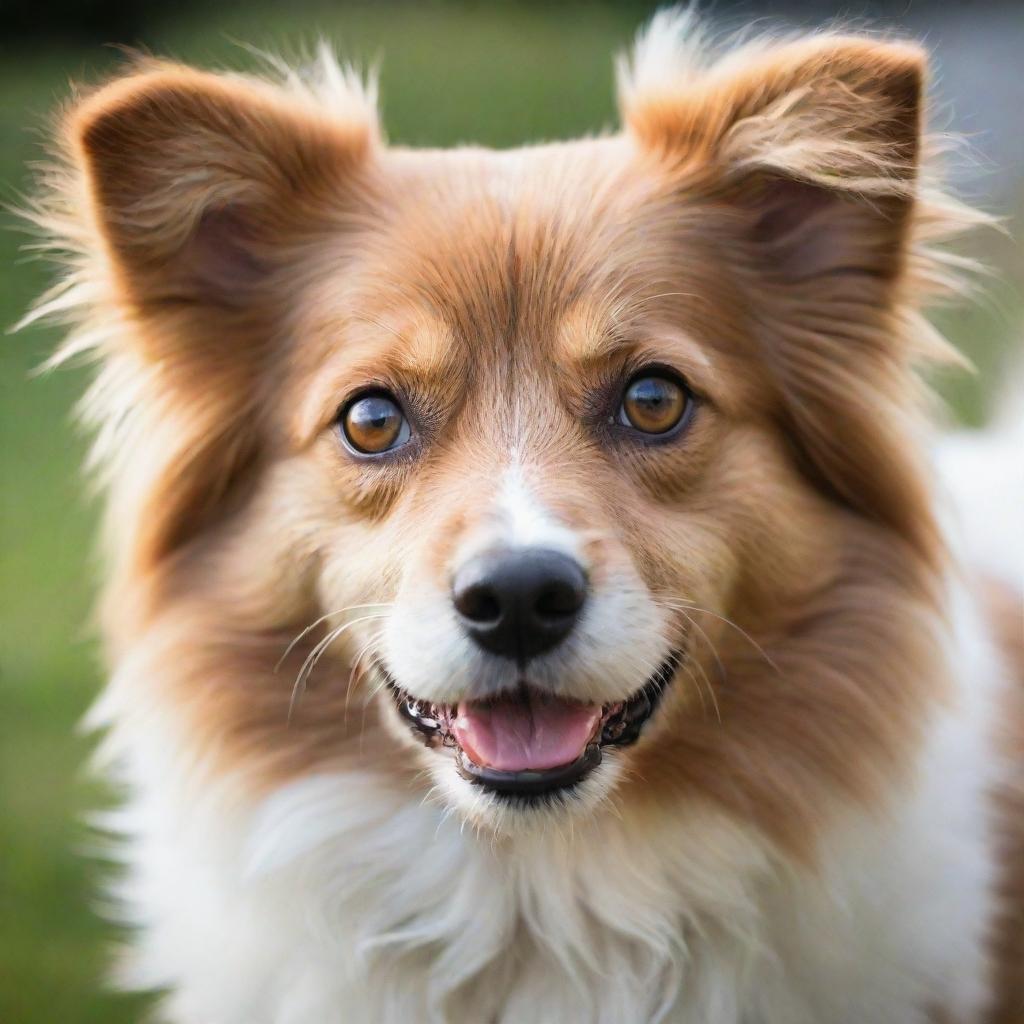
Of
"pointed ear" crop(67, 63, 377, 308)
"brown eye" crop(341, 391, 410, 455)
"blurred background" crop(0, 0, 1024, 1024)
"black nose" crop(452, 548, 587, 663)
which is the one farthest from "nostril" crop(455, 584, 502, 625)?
"blurred background" crop(0, 0, 1024, 1024)

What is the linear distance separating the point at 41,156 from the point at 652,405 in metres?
1.67

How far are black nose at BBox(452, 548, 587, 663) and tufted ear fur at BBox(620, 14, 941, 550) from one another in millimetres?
922

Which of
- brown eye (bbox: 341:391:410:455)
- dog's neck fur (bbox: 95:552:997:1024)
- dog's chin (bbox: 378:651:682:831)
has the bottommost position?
dog's neck fur (bbox: 95:552:997:1024)

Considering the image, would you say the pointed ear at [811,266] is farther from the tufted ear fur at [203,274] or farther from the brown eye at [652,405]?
the tufted ear fur at [203,274]

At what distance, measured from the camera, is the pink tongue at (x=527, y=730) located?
2.68 metres

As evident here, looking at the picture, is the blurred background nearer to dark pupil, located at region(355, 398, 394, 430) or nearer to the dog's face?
the dog's face

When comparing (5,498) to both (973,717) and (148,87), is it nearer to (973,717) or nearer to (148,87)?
(148,87)

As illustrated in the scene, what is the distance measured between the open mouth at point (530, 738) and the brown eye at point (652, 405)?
1.78 ft

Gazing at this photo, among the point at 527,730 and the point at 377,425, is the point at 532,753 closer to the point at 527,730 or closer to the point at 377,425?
the point at 527,730

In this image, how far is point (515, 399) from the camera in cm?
279

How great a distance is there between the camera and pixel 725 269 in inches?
121

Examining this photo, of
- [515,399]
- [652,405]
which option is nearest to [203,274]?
[515,399]

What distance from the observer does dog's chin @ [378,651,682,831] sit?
267 cm

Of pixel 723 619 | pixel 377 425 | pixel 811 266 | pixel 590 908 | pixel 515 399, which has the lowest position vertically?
pixel 590 908
